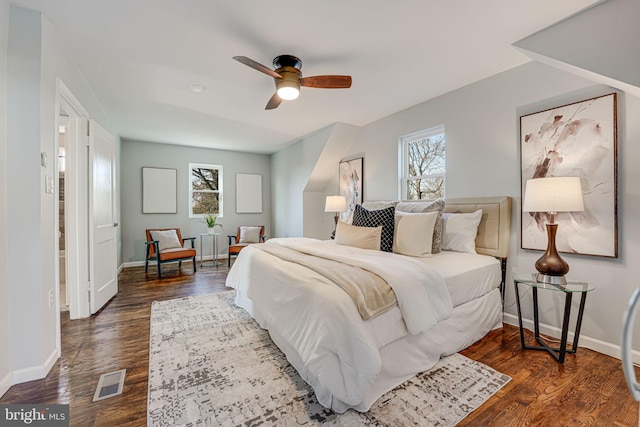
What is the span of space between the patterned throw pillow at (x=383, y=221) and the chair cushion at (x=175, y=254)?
3195mm

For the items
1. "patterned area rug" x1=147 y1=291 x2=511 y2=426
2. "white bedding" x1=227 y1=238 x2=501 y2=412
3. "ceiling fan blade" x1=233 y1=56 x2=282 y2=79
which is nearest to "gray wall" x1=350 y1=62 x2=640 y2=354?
"white bedding" x1=227 y1=238 x2=501 y2=412

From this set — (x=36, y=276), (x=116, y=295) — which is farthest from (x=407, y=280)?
(x=116, y=295)

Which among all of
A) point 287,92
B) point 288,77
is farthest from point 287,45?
point 287,92

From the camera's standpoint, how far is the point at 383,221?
2.87 meters

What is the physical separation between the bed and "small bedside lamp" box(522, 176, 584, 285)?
1.40 ft

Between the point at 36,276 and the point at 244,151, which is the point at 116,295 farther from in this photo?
the point at 244,151

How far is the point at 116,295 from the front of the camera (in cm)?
361

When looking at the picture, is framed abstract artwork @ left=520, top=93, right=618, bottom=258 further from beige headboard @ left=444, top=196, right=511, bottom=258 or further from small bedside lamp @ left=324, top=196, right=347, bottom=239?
small bedside lamp @ left=324, top=196, right=347, bottom=239

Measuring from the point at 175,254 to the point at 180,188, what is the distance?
1831 mm

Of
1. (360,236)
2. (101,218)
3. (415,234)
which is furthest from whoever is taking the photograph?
(101,218)

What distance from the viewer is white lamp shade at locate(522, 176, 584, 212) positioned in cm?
200

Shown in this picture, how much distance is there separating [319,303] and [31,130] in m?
2.24

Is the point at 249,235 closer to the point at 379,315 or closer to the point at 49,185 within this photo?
the point at 49,185

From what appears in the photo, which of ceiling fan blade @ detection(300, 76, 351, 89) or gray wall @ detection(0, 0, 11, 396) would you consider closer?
gray wall @ detection(0, 0, 11, 396)
